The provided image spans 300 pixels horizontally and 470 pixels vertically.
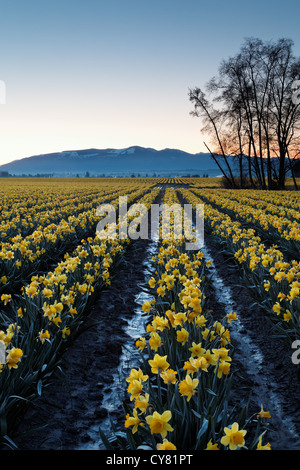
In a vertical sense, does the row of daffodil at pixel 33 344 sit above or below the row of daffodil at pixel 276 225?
below

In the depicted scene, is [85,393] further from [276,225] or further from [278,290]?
[276,225]

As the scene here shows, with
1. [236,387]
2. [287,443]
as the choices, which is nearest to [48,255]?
[236,387]

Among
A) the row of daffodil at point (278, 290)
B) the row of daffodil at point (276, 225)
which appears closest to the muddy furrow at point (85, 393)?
the row of daffodil at point (278, 290)

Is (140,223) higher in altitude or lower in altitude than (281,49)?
lower

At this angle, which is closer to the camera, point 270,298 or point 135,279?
point 270,298

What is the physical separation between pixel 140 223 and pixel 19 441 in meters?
10.3

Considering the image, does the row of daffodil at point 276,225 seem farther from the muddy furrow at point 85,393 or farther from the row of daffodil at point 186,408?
the row of daffodil at point 186,408

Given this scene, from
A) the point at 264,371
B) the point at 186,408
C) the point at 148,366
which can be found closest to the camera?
the point at 186,408

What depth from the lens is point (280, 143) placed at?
109 ft

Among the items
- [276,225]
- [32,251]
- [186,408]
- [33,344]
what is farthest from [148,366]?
[276,225]

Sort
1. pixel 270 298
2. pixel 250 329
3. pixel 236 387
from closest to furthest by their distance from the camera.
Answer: pixel 236 387 → pixel 270 298 → pixel 250 329

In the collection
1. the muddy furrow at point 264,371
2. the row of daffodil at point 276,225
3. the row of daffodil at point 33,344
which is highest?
the row of daffodil at point 276,225

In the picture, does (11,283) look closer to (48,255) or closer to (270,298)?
(48,255)
